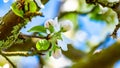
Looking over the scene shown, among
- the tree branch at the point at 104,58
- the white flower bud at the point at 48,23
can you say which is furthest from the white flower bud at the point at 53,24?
the tree branch at the point at 104,58

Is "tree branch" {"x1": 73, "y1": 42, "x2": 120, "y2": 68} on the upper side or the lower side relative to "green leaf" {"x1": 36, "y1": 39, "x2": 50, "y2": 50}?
upper

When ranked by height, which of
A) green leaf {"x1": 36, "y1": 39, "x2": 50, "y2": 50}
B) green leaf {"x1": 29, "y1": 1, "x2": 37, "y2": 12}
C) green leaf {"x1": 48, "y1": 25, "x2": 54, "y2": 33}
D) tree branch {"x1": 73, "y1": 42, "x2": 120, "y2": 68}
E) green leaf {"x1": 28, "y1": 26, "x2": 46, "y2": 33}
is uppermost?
tree branch {"x1": 73, "y1": 42, "x2": 120, "y2": 68}

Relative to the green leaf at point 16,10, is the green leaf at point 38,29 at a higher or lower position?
lower

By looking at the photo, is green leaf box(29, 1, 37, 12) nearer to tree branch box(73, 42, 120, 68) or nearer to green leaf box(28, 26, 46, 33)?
green leaf box(28, 26, 46, 33)

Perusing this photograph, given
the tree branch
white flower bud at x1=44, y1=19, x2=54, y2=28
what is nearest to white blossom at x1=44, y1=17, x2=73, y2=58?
white flower bud at x1=44, y1=19, x2=54, y2=28

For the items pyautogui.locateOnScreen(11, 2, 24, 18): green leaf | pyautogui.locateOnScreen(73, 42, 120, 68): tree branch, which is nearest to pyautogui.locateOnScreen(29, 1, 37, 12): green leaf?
pyautogui.locateOnScreen(11, 2, 24, 18): green leaf

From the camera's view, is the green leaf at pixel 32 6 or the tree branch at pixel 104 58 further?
the tree branch at pixel 104 58

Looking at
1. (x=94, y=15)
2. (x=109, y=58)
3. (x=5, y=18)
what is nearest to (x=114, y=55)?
(x=109, y=58)

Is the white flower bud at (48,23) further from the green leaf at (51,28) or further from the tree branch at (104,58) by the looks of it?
the tree branch at (104,58)

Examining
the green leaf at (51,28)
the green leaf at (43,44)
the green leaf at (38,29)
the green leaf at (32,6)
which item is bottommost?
the green leaf at (43,44)

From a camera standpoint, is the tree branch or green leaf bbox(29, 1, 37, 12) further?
the tree branch

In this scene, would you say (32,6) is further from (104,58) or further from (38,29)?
(104,58)

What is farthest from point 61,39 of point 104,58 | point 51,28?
point 104,58
